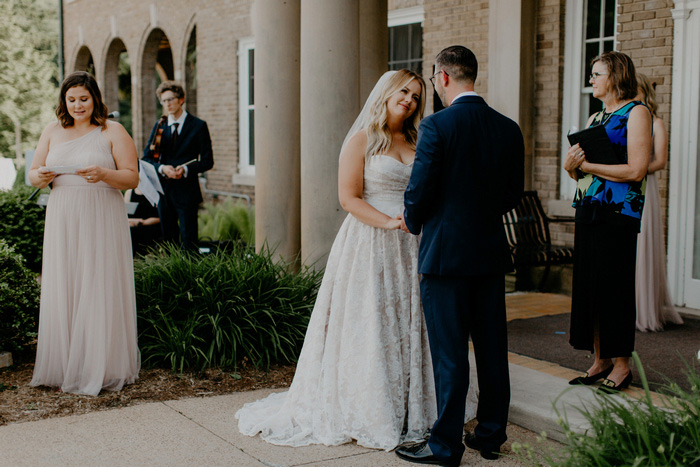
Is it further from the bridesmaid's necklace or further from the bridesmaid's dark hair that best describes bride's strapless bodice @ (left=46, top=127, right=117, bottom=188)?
the bridesmaid's necklace

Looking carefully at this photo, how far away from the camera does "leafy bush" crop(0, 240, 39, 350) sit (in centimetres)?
579

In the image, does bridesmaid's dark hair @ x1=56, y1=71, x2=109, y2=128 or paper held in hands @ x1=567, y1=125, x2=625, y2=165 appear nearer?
paper held in hands @ x1=567, y1=125, x2=625, y2=165

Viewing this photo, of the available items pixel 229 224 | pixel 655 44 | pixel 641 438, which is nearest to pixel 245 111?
pixel 229 224

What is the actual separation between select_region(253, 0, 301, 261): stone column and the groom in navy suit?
3.72 meters

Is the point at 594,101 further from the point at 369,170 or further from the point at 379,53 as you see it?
the point at 369,170

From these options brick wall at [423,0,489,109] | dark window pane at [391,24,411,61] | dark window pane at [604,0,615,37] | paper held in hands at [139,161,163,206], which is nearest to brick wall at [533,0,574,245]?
dark window pane at [604,0,615,37]

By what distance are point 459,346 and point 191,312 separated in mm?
2642

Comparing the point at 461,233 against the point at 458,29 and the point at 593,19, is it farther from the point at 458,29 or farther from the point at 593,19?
the point at 458,29

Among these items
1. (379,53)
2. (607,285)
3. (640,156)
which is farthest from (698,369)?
(379,53)

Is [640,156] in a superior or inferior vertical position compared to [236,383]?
superior

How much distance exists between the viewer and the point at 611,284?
4.70 m

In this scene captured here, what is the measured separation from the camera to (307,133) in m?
6.55

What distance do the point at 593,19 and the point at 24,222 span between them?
779 cm

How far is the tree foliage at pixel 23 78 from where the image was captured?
84.2 feet
